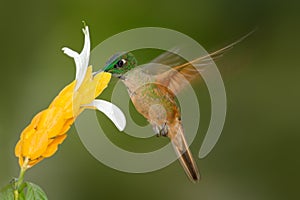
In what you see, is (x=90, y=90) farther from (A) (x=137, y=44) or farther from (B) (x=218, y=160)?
(B) (x=218, y=160)

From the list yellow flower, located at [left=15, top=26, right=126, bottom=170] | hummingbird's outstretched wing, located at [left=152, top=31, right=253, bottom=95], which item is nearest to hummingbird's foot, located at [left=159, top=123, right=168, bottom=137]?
hummingbird's outstretched wing, located at [left=152, top=31, right=253, bottom=95]

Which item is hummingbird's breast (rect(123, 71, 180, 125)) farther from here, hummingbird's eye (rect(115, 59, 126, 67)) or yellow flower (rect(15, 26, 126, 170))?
yellow flower (rect(15, 26, 126, 170))

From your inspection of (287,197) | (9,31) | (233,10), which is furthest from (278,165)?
(9,31)

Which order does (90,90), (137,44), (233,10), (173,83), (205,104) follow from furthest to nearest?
1. (233,10)
2. (205,104)
3. (137,44)
4. (173,83)
5. (90,90)

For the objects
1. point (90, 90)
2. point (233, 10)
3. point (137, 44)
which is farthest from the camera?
point (233, 10)

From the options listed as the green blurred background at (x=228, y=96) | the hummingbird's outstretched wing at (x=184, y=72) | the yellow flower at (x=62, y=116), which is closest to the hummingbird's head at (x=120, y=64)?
the hummingbird's outstretched wing at (x=184, y=72)

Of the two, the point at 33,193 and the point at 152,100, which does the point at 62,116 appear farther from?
the point at 152,100

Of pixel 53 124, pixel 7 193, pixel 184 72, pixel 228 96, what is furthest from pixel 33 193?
pixel 228 96
